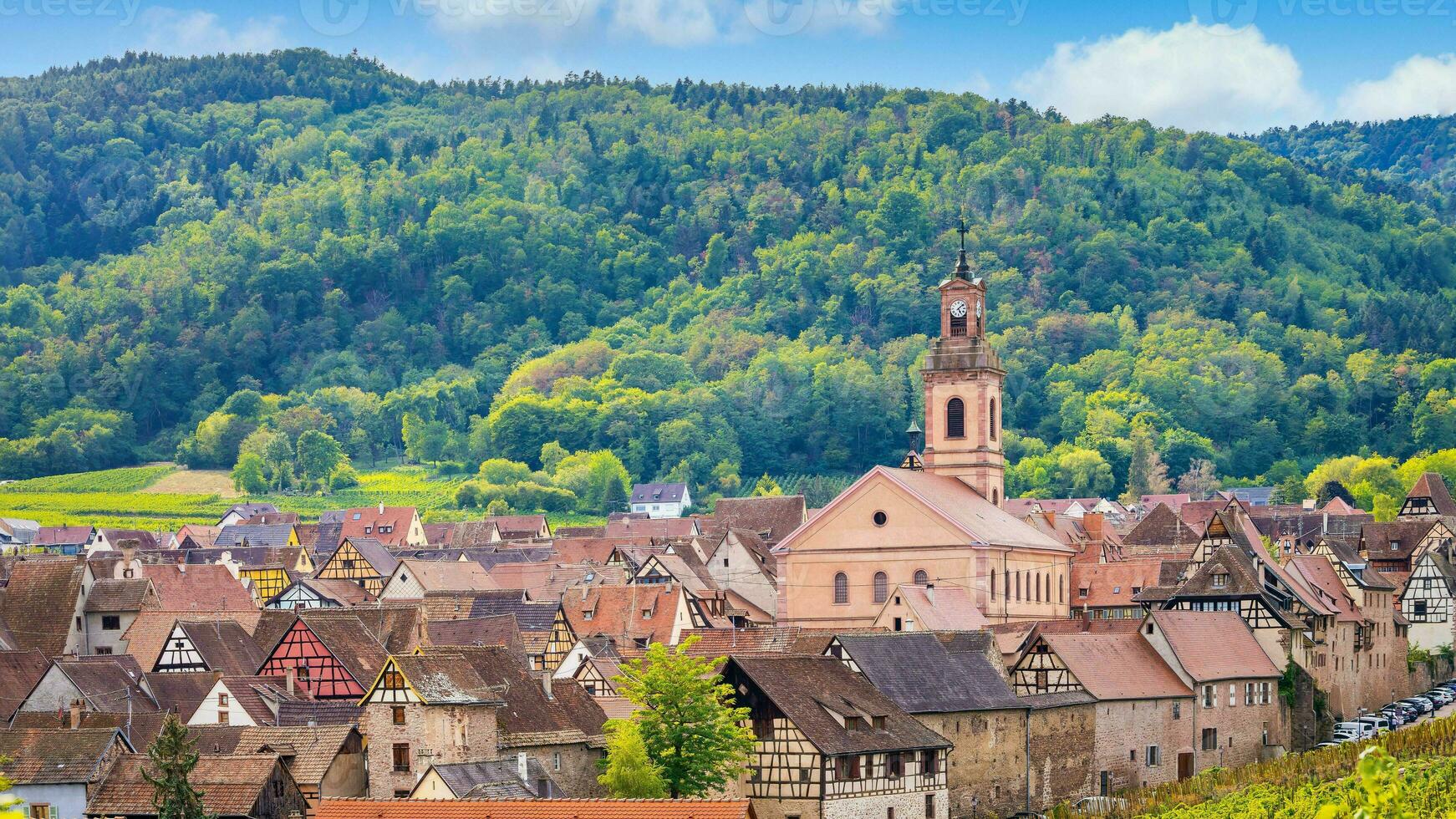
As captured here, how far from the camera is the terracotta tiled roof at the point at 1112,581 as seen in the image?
3359 inches

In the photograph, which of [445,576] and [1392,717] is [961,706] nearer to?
[1392,717]

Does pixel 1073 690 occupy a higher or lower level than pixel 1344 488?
lower

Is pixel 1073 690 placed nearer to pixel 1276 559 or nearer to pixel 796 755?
pixel 796 755

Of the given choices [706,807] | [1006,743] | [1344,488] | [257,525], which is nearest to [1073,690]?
[1006,743]

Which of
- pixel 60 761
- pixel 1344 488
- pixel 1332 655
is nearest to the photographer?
pixel 60 761

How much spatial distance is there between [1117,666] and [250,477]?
140m

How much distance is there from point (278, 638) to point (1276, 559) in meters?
39.6

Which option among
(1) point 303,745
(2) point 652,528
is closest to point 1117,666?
(1) point 303,745

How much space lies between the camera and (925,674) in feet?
194

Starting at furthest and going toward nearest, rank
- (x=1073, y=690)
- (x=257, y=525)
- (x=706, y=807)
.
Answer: (x=257, y=525) < (x=1073, y=690) < (x=706, y=807)

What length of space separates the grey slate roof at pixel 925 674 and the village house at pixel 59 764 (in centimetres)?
1794

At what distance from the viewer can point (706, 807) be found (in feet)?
132

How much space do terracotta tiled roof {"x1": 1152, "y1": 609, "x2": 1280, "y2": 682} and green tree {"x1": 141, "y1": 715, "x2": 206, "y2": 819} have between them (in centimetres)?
3162

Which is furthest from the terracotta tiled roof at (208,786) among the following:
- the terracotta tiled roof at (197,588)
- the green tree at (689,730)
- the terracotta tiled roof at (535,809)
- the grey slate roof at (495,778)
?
the terracotta tiled roof at (197,588)
